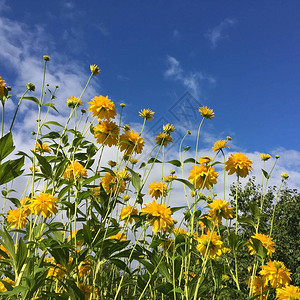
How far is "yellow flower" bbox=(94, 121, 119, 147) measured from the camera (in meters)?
1.89

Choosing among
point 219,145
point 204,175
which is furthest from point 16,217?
point 219,145

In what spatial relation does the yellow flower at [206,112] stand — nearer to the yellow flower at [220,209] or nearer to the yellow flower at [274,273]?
the yellow flower at [220,209]

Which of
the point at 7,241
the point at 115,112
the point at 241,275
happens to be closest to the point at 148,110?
the point at 115,112

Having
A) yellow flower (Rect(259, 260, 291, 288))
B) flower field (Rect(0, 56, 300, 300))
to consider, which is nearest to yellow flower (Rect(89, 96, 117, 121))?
flower field (Rect(0, 56, 300, 300))

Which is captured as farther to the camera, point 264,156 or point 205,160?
point 264,156

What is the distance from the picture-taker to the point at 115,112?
1.92 m

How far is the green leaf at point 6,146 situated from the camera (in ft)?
4.96

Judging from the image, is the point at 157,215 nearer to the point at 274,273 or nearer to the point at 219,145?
the point at 219,145

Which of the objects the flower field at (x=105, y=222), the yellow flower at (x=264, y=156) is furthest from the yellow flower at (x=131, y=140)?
the yellow flower at (x=264, y=156)

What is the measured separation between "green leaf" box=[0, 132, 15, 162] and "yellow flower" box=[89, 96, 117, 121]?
568 millimetres

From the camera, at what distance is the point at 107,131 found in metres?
1.91

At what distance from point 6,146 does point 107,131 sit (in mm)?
645

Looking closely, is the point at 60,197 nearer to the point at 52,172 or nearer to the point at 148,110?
the point at 52,172

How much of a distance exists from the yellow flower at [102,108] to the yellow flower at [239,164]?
968mm
